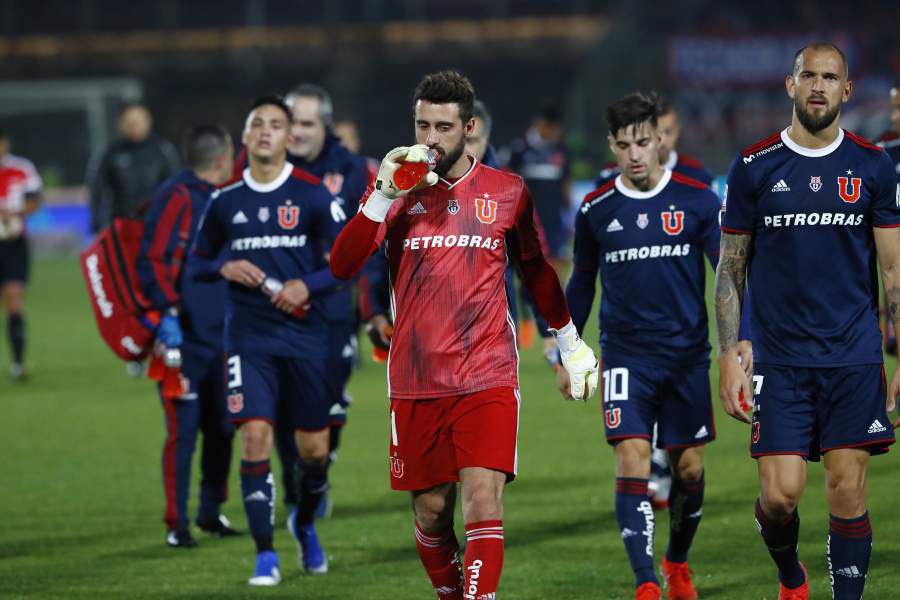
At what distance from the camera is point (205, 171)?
8195 millimetres

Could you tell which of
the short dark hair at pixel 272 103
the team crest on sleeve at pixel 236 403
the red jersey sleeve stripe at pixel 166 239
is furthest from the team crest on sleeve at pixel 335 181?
the team crest on sleeve at pixel 236 403

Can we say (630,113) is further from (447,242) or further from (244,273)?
→ (244,273)

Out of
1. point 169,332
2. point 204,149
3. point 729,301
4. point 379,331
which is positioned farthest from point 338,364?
point 729,301

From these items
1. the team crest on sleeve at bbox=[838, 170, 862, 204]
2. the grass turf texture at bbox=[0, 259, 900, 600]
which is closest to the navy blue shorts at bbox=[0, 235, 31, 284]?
the grass turf texture at bbox=[0, 259, 900, 600]

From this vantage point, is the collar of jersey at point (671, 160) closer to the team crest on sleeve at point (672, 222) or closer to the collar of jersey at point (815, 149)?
the team crest on sleeve at point (672, 222)

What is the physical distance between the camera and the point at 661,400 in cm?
655

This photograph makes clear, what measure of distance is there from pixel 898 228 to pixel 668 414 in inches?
60.4

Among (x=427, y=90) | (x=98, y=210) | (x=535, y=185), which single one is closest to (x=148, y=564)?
(x=427, y=90)

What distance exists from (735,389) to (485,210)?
3.77 feet

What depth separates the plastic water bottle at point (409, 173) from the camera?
16.3ft

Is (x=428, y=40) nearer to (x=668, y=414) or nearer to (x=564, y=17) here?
(x=564, y=17)

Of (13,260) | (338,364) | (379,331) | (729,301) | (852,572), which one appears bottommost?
(852,572)

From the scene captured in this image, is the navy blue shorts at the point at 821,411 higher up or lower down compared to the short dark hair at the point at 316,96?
lower down

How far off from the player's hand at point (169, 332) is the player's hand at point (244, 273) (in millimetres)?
919
